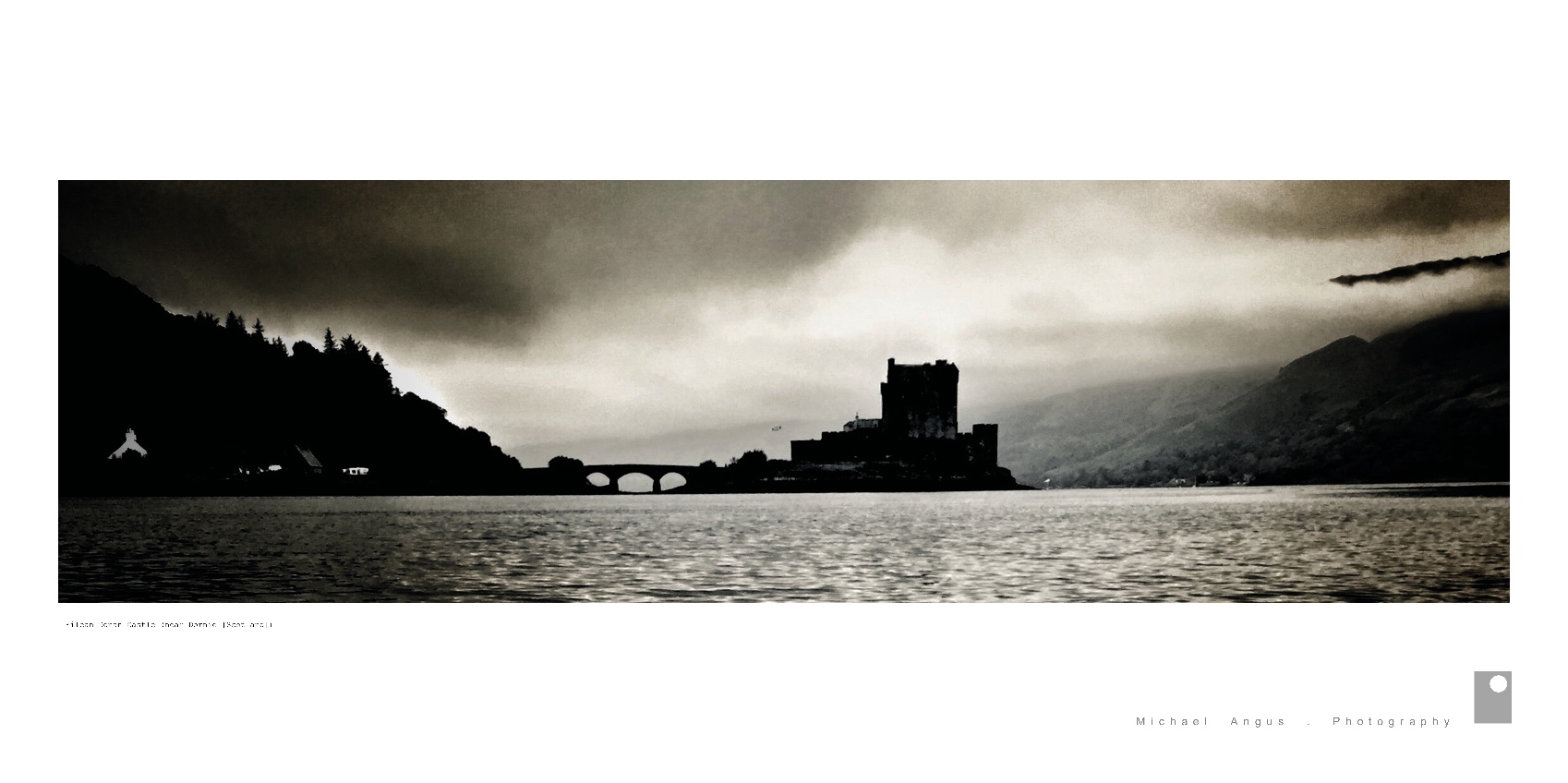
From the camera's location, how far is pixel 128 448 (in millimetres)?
40219

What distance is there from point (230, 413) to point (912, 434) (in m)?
31.4

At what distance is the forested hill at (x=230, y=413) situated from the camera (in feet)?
71.7

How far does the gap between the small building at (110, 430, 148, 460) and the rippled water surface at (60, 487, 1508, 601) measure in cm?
195

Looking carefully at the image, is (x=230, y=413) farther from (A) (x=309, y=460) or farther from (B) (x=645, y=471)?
(B) (x=645, y=471)

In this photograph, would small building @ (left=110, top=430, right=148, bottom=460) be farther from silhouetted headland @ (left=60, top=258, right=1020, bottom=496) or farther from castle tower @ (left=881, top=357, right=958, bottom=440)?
castle tower @ (left=881, top=357, right=958, bottom=440)

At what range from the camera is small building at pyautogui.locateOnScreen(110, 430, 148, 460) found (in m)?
37.0
